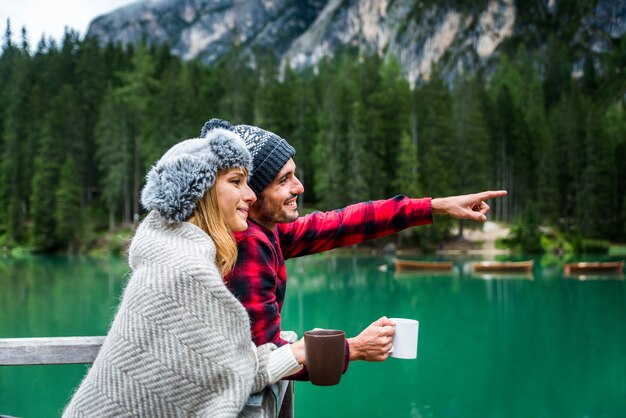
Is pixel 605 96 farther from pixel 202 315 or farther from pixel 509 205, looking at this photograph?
pixel 202 315

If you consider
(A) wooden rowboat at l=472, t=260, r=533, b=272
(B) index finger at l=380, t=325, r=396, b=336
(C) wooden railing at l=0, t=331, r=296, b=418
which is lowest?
(A) wooden rowboat at l=472, t=260, r=533, b=272

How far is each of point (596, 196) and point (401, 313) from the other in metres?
25.9

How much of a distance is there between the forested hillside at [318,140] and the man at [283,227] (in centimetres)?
3051

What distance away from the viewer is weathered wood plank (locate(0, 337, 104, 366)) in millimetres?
2047

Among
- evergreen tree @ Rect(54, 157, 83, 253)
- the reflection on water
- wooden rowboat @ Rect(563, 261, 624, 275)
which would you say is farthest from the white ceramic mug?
evergreen tree @ Rect(54, 157, 83, 253)

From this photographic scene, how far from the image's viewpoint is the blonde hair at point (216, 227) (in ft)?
5.46

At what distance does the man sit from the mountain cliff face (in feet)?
136

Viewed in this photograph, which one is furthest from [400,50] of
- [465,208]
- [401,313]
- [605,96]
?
[465,208]

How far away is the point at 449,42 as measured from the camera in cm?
7319

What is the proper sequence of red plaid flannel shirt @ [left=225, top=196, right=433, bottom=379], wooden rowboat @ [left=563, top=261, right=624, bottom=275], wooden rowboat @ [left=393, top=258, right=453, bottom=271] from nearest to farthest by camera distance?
red plaid flannel shirt @ [left=225, top=196, right=433, bottom=379] < wooden rowboat @ [left=563, top=261, right=624, bottom=275] < wooden rowboat @ [left=393, top=258, right=453, bottom=271]

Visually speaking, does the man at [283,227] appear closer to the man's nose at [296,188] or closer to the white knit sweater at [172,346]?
the man's nose at [296,188]

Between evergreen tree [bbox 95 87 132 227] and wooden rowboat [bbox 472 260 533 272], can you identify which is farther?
evergreen tree [bbox 95 87 132 227]

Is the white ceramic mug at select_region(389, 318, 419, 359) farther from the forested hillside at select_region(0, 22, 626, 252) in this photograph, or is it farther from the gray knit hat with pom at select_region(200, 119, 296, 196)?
the forested hillside at select_region(0, 22, 626, 252)

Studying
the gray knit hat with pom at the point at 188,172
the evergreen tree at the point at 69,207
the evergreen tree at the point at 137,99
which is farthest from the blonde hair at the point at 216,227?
the evergreen tree at the point at 137,99
